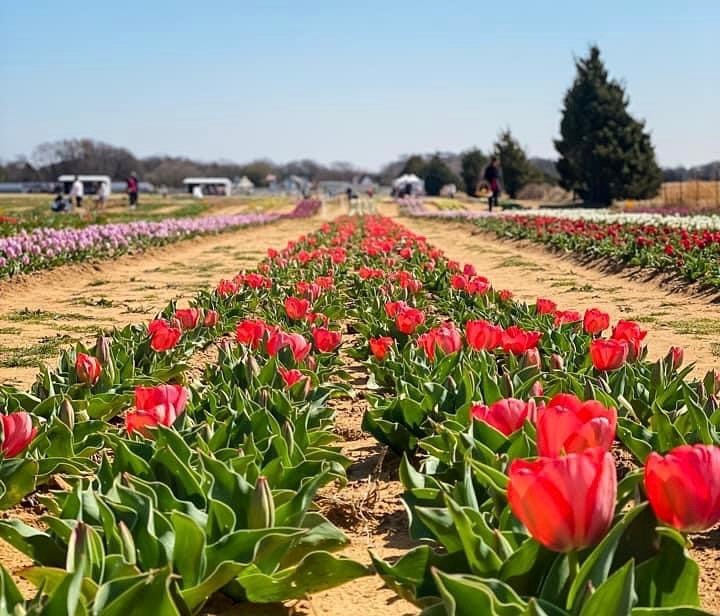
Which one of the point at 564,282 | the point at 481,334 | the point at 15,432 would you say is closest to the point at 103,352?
the point at 15,432

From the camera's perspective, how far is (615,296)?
11.1 metres

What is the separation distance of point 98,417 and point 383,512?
145 centimetres

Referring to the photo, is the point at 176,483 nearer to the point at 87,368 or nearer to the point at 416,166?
the point at 87,368

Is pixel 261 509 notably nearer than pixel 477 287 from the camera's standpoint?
Yes

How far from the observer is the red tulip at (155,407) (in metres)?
2.84

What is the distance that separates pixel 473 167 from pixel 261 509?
75937 mm

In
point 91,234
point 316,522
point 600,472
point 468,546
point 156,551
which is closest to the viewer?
point 600,472

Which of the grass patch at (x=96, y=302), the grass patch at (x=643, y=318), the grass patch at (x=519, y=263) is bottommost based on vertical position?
the grass patch at (x=519, y=263)

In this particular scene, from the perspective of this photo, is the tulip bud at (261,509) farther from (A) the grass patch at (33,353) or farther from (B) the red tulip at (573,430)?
(A) the grass patch at (33,353)

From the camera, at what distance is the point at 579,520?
159 centimetres

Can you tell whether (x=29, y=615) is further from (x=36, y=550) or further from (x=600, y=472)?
(x=600, y=472)

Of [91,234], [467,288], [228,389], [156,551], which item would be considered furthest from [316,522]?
[91,234]

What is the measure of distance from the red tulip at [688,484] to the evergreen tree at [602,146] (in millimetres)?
45307

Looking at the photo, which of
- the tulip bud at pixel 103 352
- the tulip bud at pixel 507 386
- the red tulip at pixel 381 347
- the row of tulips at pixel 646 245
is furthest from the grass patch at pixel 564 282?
the tulip bud at pixel 507 386
